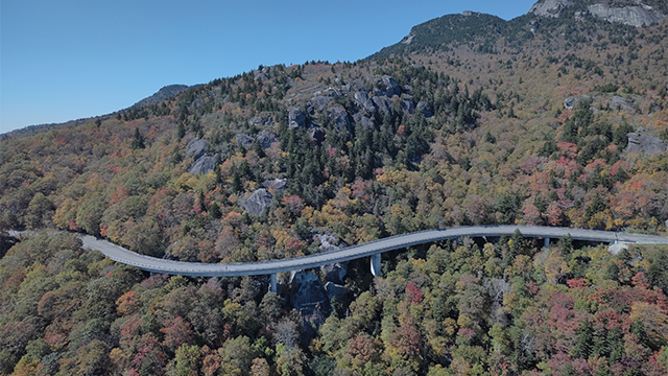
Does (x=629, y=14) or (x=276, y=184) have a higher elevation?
(x=629, y=14)

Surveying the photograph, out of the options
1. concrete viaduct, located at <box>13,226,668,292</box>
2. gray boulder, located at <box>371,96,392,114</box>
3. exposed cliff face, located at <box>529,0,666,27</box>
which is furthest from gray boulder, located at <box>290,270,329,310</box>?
exposed cliff face, located at <box>529,0,666,27</box>

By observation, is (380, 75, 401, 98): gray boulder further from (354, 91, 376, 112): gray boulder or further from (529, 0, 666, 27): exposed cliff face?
(529, 0, 666, 27): exposed cliff face

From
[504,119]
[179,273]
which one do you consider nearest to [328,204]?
[179,273]

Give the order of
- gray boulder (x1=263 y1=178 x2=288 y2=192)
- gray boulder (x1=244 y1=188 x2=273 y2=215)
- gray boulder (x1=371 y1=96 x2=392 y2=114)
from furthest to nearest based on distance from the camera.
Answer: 1. gray boulder (x1=371 y1=96 x2=392 y2=114)
2. gray boulder (x1=263 y1=178 x2=288 y2=192)
3. gray boulder (x1=244 y1=188 x2=273 y2=215)

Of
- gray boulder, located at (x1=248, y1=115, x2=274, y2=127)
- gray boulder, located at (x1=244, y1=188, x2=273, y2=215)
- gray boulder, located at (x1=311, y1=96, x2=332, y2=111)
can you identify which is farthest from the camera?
gray boulder, located at (x1=311, y1=96, x2=332, y2=111)

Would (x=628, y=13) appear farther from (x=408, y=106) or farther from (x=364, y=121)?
(x=364, y=121)

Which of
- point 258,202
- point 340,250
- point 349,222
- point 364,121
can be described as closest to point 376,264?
point 340,250
